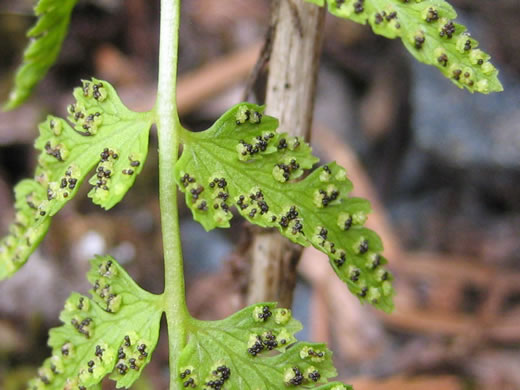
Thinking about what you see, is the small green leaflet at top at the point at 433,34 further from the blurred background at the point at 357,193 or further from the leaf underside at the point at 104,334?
the blurred background at the point at 357,193

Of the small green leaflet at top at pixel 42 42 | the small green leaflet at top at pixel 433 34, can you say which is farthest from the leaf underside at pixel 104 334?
the small green leaflet at top at pixel 433 34

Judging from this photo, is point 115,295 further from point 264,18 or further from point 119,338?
point 264,18

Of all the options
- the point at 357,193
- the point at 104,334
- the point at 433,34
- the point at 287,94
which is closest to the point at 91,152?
the point at 104,334

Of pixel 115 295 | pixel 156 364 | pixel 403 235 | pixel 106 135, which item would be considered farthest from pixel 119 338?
pixel 403 235

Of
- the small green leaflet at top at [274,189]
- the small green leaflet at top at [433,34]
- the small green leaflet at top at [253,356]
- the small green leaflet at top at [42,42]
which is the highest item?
the small green leaflet at top at [42,42]

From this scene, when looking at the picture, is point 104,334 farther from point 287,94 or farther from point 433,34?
point 433,34

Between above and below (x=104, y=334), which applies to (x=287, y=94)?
above

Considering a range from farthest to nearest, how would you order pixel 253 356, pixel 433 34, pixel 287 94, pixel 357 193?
pixel 357 193 → pixel 287 94 → pixel 253 356 → pixel 433 34
